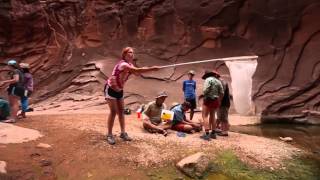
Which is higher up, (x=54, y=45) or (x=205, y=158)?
(x=54, y=45)

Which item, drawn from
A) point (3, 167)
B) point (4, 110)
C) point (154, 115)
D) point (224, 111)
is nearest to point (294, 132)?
point (224, 111)

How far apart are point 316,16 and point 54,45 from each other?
9453 millimetres

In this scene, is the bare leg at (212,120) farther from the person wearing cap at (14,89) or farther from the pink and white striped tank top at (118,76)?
the person wearing cap at (14,89)

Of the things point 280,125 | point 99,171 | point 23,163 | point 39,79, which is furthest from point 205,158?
point 39,79

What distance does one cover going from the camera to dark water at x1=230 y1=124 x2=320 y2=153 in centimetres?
948

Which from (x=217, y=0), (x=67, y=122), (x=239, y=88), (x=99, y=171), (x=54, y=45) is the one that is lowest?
(x=99, y=171)

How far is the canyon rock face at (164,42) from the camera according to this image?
14570 millimetres

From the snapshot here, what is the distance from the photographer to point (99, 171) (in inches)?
248

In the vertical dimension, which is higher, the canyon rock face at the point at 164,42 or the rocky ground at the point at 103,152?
the canyon rock face at the point at 164,42

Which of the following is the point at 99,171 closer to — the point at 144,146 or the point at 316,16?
the point at 144,146

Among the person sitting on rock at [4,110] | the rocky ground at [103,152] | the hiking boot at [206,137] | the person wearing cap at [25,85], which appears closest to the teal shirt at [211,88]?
the hiking boot at [206,137]

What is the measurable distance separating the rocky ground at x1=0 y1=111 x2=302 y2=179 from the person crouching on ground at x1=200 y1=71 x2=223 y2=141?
0.78ft

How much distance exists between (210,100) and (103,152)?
7.48ft

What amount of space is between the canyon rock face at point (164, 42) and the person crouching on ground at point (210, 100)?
5.53m
